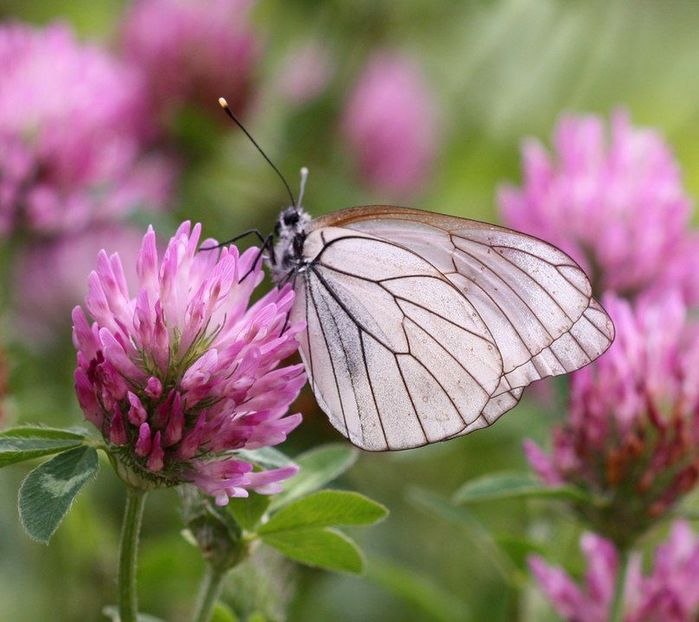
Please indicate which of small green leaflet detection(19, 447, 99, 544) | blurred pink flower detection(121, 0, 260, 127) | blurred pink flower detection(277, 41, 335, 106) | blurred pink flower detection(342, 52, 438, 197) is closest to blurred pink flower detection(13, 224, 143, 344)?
blurred pink flower detection(121, 0, 260, 127)

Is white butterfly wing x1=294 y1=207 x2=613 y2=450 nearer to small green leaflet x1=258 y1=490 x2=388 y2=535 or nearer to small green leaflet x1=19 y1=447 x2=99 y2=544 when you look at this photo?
small green leaflet x1=258 y1=490 x2=388 y2=535

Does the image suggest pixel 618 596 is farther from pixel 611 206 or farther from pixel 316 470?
pixel 611 206

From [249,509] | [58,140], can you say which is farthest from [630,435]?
[58,140]

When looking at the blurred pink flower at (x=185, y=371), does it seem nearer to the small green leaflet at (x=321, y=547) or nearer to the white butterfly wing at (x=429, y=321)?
the small green leaflet at (x=321, y=547)

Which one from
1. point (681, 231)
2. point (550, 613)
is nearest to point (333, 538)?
point (550, 613)

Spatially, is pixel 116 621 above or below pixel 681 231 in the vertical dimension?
below

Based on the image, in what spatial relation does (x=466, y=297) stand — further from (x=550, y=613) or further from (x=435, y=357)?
(x=550, y=613)

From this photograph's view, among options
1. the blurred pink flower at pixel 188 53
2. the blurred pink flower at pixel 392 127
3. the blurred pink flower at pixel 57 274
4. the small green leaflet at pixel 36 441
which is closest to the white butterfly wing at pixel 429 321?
the small green leaflet at pixel 36 441
